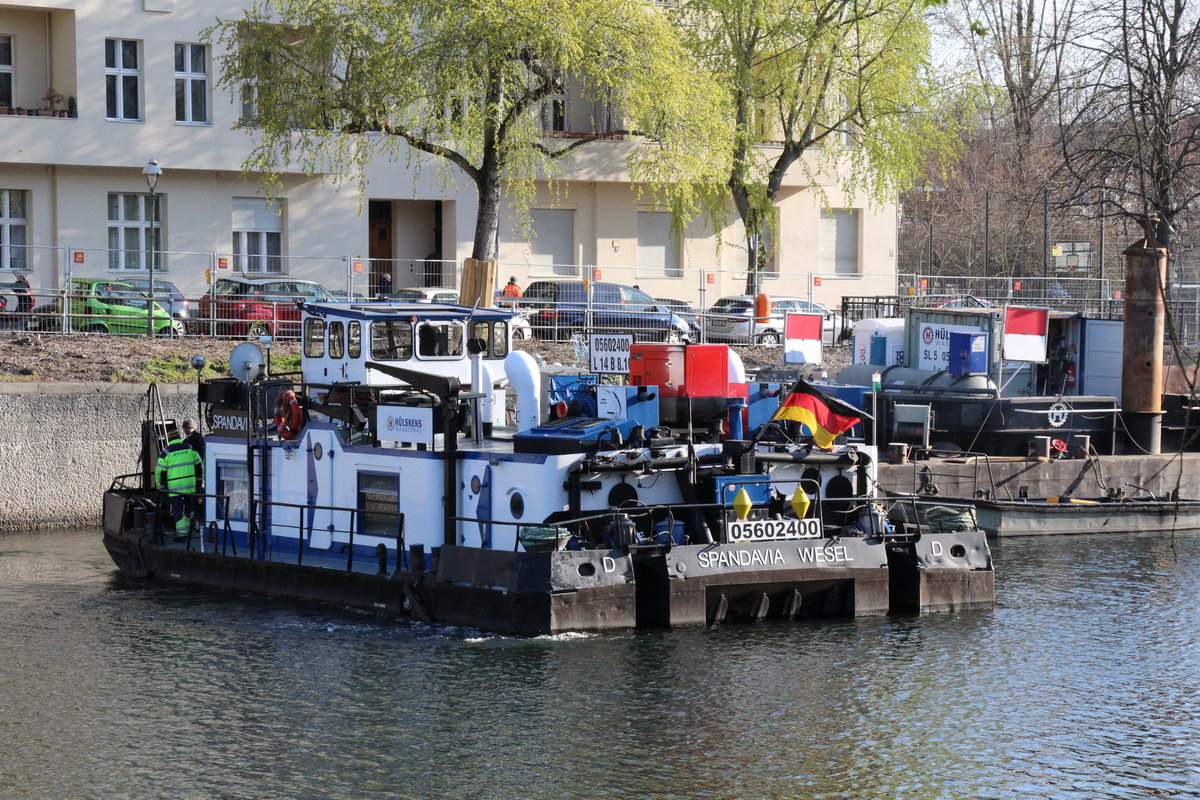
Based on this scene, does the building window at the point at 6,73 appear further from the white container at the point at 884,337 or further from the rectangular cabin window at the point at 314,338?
the white container at the point at 884,337

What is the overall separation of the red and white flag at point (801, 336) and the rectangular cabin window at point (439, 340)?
431 inches

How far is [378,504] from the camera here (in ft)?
69.7

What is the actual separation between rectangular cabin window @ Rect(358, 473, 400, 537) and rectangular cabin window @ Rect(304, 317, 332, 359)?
3.14 metres

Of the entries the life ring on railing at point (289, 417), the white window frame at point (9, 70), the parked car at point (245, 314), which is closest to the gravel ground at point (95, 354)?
the parked car at point (245, 314)

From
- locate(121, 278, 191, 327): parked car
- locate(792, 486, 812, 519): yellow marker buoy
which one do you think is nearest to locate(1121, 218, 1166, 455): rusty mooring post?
locate(792, 486, 812, 519): yellow marker buoy

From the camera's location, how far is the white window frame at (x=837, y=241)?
56.2 meters

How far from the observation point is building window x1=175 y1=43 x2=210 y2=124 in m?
44.2

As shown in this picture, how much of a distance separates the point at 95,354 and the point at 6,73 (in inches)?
610

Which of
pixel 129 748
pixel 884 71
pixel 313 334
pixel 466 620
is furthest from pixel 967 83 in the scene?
pixel 129 748

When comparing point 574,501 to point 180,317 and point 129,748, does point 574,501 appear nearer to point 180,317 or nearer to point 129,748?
point 129,748

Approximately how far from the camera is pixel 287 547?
2262 centimetres

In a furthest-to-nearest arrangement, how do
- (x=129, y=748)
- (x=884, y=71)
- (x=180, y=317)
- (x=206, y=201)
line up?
(x=884, y=71) → (x=206, y=201) → (x=180, y=317) → (x=129, y=748)

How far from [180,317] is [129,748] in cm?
2114

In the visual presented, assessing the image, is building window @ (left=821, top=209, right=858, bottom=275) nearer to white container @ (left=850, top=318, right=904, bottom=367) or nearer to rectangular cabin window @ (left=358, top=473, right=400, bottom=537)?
white container @ (left=850, top=318, right=904, bottom=367)
